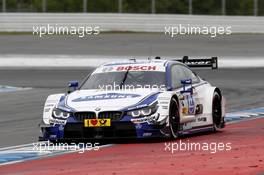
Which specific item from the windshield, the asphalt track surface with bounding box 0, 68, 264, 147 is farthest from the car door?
the asphalt track surface with bounding box 0, 68, 264, 147

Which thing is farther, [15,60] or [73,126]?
[15,60]

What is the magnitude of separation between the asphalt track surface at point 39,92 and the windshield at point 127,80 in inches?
52.3

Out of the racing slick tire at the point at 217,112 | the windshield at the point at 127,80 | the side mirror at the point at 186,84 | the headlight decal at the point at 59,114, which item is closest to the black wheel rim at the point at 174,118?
the windshield at the point at 127,80

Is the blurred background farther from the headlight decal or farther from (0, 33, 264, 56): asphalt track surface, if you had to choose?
the headlight decal

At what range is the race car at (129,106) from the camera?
1387cm

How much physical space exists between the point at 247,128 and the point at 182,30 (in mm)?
27944

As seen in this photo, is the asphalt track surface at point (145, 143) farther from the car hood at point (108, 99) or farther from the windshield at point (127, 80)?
the windshield at point (127, 80)

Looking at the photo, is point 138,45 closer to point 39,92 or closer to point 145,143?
point 39,92

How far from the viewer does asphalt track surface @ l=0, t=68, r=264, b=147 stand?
57.3 ft

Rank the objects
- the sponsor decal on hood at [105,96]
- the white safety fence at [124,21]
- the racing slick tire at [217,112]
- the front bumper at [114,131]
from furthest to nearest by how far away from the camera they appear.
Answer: the white safety fence at [124,21]
the racing slick tire at [217,112]
the sponsor decal on hood at [105,96]
the front bumper at [114,131]

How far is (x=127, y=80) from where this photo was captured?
1498cm

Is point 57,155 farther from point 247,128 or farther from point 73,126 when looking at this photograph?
point 247,128

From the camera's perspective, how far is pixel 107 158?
12.0 meters

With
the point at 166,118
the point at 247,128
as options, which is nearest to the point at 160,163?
the point at 166,118
